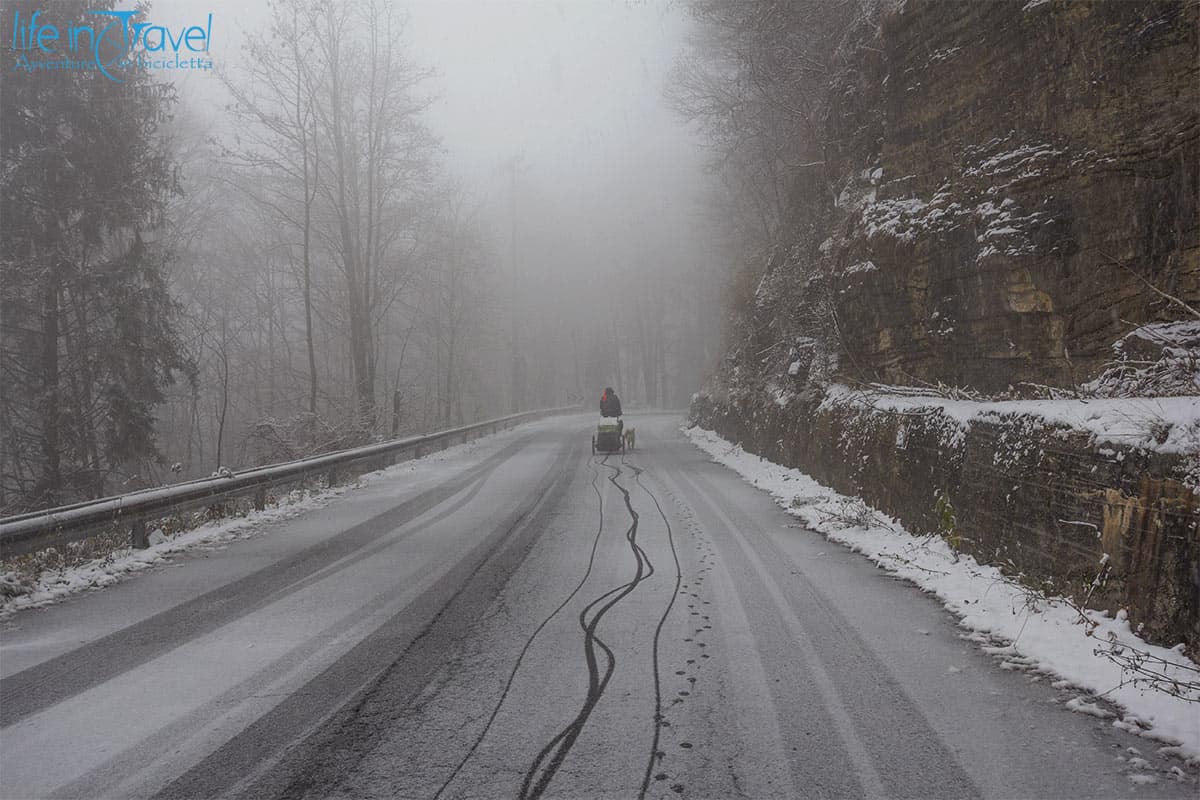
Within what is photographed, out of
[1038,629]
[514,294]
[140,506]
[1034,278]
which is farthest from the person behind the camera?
[514,294]

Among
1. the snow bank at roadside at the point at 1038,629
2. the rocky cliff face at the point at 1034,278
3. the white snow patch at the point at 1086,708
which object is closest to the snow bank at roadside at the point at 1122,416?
the rocky cliff face at the point at 1034,278

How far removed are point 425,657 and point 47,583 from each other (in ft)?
15.5

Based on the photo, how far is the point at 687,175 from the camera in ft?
142

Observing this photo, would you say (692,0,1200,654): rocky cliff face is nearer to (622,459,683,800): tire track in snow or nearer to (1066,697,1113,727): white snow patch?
(1066,697,1113,727): white snow patch

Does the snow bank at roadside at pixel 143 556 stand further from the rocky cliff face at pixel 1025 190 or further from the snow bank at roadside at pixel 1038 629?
the rocky cliff face at pixel 1025 190

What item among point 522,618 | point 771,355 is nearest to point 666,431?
point 771,355

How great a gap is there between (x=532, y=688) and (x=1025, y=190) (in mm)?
7179

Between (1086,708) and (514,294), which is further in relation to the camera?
(514,294)

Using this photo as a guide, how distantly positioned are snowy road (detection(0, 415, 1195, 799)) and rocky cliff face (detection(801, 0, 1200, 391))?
127 inches

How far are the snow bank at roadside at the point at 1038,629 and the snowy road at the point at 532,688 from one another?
187mm

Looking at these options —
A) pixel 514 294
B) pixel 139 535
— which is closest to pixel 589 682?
pixel 139 535

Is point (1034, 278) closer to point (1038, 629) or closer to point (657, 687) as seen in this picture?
point (1038, 629)

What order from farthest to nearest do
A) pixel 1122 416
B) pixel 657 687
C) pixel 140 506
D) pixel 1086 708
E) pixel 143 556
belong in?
1. pixel 140 506
2. pixel 143 556
3. pixel 1122 416
4. pixel 657 687
5. pixel 1086 708

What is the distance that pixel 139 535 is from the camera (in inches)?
314
